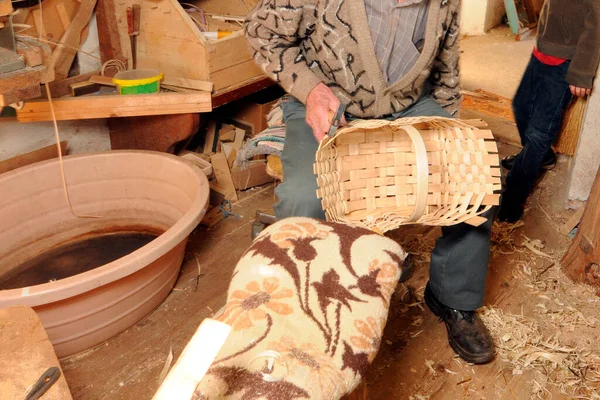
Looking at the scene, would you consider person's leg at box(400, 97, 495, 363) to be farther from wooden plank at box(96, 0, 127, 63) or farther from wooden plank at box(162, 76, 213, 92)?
wooden plank at box(96, 0, 127, 63)

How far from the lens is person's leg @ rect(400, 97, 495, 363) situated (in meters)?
1.65

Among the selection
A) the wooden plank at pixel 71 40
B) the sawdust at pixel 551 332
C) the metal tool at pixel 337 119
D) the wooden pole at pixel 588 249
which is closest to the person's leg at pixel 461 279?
the sawdust at pixel 551 332

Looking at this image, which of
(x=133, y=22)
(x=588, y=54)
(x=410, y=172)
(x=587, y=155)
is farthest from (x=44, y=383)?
(x=587, y=155)

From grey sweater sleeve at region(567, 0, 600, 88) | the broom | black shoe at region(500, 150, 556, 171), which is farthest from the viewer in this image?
black shoe at region(500, 150, 556, 171)

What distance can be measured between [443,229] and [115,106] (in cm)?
132

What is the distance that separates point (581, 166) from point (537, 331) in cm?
97

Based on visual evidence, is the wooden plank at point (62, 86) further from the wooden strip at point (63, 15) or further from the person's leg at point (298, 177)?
the person's leg at point (298, 177)

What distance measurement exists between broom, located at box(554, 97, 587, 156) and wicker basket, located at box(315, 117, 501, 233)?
1363 mm

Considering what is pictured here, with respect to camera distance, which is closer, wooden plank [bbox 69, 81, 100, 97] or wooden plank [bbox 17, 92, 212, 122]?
wooden plank [bbox 17, 92, 212, 122]

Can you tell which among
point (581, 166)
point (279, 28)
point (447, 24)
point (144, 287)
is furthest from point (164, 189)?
point (581, 166)

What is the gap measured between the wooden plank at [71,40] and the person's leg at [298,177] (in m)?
1.21

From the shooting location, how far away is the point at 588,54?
220 centimetres

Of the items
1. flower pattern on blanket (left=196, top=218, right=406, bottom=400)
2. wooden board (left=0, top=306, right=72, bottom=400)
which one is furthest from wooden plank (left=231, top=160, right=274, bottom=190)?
wooden board (left=0, top=306, right=72, bottom=400)

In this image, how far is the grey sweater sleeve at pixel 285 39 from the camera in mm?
1600
